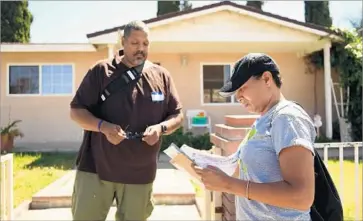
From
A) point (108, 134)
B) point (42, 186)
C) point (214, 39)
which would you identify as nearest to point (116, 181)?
point (108, 134)

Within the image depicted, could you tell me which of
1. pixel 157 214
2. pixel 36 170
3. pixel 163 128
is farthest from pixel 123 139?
pixel 36 170

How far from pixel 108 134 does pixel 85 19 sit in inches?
649

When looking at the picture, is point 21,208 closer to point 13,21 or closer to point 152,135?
point 152,135

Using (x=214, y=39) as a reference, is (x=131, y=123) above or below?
below

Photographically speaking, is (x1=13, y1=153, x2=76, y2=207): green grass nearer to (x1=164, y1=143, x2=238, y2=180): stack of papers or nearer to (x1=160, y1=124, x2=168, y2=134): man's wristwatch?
(x1=160, y1=124, x2=168, y2=134): man's wristwatch

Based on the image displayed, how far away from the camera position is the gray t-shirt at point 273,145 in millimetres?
1394

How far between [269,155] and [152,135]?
4.01 ft

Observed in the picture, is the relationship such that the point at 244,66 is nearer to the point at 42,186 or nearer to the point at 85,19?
the point at 42,186

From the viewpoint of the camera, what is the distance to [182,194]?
18.1ft

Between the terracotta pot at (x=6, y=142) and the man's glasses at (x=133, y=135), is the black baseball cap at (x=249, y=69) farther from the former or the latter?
the terracotta pot at (x=6, y=142)

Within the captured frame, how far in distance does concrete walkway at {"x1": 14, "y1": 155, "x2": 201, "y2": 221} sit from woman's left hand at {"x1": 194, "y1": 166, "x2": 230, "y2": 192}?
11.3 ft

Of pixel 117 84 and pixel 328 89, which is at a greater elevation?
pixel 328 89

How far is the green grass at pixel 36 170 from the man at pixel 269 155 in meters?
4.65

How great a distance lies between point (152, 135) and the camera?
8.48 ft
